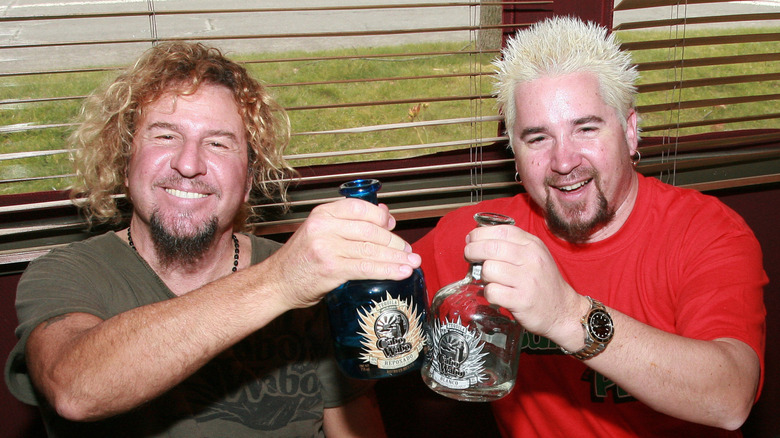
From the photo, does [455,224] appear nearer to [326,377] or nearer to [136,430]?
[326,377]

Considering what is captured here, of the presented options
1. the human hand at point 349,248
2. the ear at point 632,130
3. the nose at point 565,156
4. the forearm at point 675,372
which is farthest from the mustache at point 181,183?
the ear at point 632,130

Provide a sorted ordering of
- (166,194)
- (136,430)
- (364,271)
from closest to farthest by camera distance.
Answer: (364,271)
(136,430)
(166,194)

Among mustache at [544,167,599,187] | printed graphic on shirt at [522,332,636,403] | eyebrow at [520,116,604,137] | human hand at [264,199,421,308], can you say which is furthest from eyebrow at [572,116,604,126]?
human hand at [264,199,421,308]

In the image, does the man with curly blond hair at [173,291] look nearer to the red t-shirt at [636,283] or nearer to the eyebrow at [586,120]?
the red t-shirt at [636,283]

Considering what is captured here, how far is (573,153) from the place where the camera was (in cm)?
141

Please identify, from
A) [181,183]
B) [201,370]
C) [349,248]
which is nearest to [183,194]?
[181,183]

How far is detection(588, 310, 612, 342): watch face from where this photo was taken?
973 millimetres

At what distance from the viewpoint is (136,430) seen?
134 cm

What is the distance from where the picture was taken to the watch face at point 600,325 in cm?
97

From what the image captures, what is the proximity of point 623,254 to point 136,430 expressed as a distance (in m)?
1.27

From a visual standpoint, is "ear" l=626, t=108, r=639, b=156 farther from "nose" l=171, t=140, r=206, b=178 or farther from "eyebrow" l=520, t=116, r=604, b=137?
"nose" l=171, t=140, r=206, b=178

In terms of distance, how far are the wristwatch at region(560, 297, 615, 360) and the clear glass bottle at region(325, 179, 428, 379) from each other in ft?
0.92

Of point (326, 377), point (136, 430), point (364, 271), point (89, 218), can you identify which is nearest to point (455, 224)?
point (326, 377)

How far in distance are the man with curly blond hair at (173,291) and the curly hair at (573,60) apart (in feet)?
2.39
